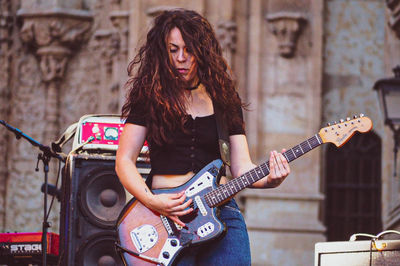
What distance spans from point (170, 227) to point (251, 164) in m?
0.47

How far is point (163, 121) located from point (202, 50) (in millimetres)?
369

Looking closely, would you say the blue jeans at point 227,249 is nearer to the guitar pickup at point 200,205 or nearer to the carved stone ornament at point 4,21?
the guitar pickup at point 200,205

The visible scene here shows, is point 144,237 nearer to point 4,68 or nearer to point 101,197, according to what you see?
point 101,197

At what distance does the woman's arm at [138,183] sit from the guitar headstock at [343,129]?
719 millimetres

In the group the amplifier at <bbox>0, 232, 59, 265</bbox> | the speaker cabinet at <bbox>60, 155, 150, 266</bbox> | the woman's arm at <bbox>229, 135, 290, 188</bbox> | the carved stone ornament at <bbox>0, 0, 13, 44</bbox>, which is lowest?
the amplifier at <bbox>0, 232, 59, 265</bbox>

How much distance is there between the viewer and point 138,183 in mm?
4742

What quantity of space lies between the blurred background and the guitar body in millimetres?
6884

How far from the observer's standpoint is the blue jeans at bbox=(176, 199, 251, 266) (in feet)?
15.0

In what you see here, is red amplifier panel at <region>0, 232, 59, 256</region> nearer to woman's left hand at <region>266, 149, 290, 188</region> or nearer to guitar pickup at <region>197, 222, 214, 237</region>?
guitar pickup at <region>197, 222, 214, 237</region>

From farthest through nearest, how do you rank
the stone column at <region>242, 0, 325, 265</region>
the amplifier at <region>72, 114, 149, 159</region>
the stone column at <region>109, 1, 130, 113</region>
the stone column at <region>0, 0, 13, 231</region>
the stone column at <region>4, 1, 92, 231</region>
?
the stone column at <region>0, 0, 13, 231</region>, the stone column at <region>4, 1, 92, 231</region>, the stone column at <region>109, 1, 130, 113</region>, the stone column at <region>242, 0, 325, 265</region>, the amplifier at <region>72, 114, 149, 159</region>

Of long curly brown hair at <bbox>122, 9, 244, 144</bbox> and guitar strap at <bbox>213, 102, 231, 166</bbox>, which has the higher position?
long curly brown hair at <bbox>122, 9, 244, 144</bbox>

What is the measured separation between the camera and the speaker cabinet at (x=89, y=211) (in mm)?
6820

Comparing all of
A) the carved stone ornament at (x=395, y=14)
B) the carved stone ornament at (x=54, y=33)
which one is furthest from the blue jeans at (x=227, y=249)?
the carved stone ornament at (x=54, y=33)

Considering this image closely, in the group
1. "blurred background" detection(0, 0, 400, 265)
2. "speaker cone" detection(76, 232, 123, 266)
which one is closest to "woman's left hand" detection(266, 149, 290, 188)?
"speaker cone" detection(76, 232, 123, 266)
